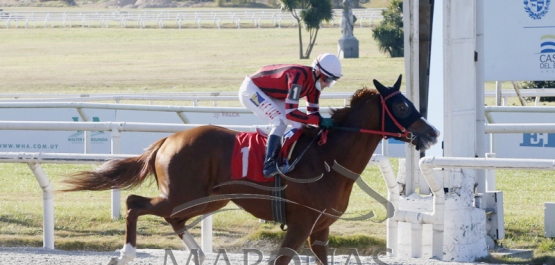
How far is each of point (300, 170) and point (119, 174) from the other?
4.26ft

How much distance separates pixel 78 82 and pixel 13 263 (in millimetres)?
26379

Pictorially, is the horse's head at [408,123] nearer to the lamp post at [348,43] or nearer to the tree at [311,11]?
the lamp post at [348,43]

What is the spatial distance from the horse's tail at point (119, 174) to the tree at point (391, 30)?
28.2 metres

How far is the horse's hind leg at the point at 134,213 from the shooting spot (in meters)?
5.33

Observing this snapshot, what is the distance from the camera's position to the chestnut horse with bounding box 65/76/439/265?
16.8 ft

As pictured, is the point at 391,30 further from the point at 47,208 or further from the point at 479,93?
the point at 47,208

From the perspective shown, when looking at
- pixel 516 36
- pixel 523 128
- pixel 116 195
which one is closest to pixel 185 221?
pixel 116 195

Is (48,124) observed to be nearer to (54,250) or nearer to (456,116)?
(54,250)

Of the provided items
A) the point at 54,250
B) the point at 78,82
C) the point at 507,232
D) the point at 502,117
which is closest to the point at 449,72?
the point at 507,232

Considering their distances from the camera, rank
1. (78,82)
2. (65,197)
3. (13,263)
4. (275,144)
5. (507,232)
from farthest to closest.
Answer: (78,82), (65,197), (507,232), (13,263), (275,144)

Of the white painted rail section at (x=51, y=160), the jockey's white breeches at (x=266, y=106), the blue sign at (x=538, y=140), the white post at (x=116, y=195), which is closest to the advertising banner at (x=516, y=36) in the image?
the blue sign at (x=538, y=140)

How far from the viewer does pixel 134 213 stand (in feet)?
17.7

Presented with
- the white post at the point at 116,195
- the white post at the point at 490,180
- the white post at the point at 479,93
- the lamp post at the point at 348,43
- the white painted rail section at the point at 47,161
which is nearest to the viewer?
the white painted rail section at the point at 47,161

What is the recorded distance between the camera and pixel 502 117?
9.80 m
